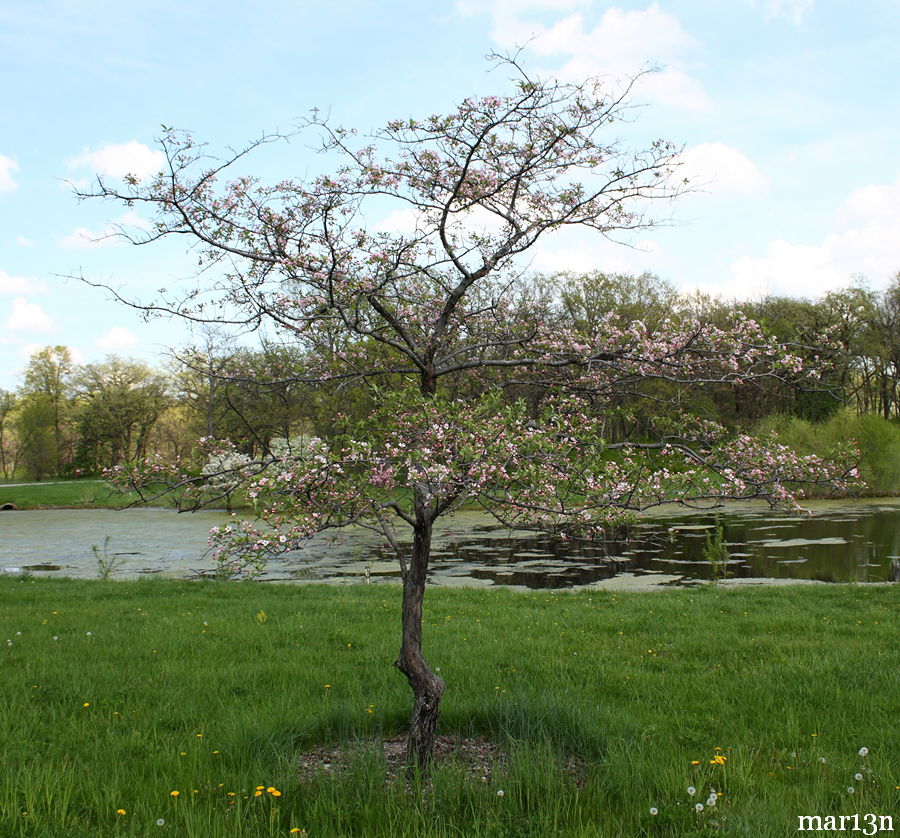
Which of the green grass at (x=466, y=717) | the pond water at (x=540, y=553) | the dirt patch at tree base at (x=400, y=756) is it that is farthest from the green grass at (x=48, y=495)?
the dirt patch at tree base at (x=400, y=756)

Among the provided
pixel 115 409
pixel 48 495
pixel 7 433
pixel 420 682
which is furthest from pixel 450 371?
pixel 7 433

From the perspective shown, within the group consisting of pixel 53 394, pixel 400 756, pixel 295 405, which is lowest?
pixel 400 756

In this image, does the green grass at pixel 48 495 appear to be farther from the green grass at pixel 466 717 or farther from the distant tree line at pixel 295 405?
the green grass at pixel 466 717

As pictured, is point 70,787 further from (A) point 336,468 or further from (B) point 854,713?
(B) point 854,713

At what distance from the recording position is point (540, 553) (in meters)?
18.8

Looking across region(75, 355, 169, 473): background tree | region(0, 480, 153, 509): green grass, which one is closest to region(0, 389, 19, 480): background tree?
region(75, 355, 169, 473): background tree

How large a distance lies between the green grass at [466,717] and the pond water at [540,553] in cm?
270

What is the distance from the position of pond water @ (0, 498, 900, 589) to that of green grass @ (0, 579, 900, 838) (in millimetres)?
2702

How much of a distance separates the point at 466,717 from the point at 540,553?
45.1 feet

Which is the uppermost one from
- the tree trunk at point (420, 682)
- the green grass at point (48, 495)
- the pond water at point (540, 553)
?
the tree trunk at point (420, 682)

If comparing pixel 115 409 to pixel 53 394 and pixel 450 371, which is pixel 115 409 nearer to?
pixel 53 394

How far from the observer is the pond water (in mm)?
15156

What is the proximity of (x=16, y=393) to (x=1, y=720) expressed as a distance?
60.9 metres

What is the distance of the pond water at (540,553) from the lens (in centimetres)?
1516
